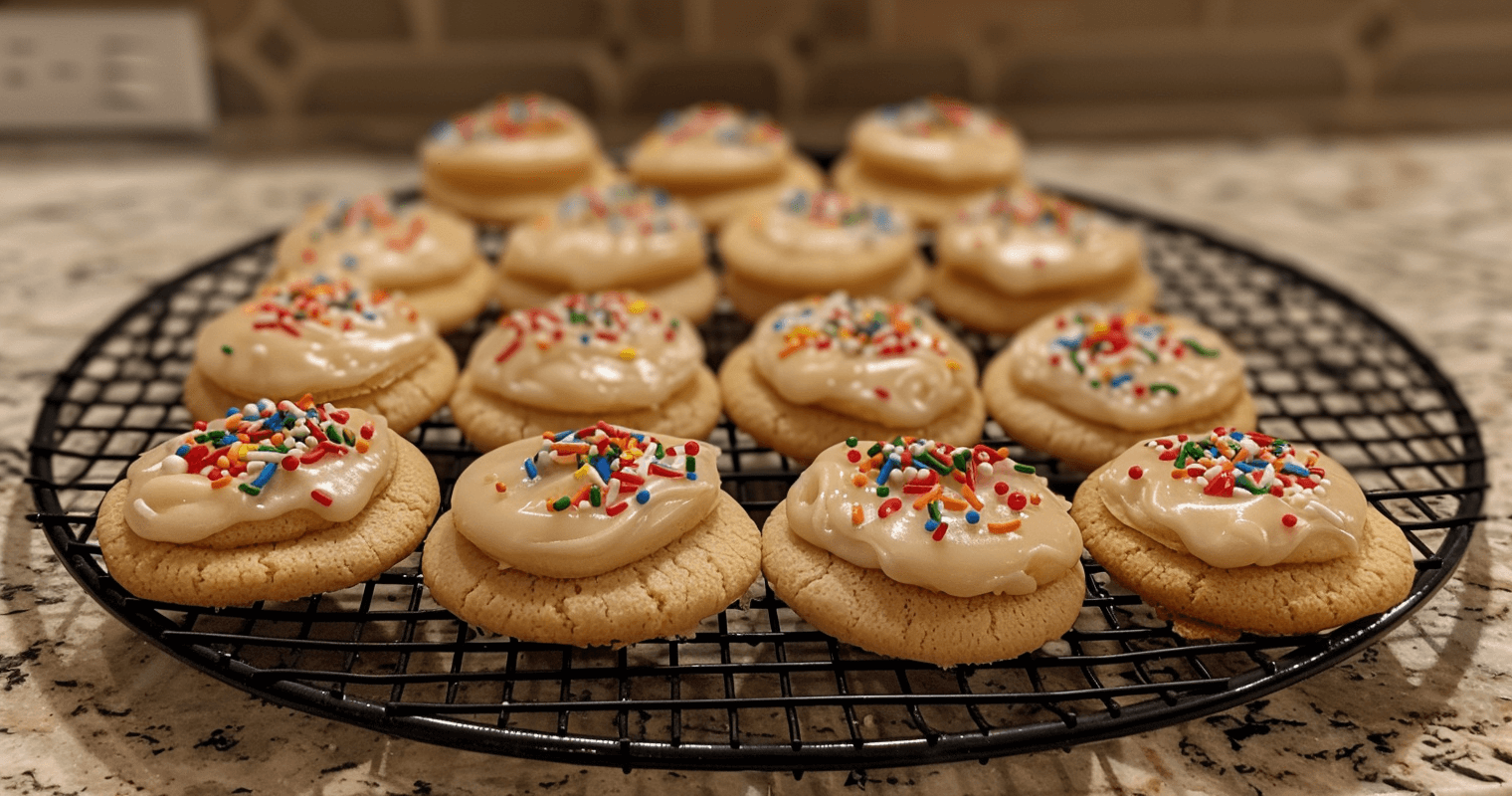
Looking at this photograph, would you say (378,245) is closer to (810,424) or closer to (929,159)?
(810,424)

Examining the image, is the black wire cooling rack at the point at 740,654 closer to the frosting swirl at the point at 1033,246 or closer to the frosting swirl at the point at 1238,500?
the frosting swirl at the point at 1238,500

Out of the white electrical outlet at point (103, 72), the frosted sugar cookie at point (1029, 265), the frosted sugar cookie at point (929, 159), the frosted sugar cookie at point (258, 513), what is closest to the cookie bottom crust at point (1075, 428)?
the frosted sugar cookie at point (1029, 265)

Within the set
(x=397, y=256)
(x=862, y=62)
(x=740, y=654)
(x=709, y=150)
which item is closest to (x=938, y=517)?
(x=740, y=654)

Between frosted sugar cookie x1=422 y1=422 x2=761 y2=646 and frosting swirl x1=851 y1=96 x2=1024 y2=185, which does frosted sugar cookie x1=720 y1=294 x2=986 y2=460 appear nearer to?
frosted sugar cookie x1=422 y1=422 x2=761 y2=646

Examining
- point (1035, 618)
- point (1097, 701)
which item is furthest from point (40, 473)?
point (1097, 701)

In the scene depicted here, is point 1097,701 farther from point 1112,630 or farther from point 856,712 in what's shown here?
point 856,712

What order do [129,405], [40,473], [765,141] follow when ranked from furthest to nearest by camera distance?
[765,141]
[129,405]
[40,473]

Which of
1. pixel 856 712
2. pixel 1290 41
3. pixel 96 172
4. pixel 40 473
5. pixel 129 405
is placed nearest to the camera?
pixel 856 712
